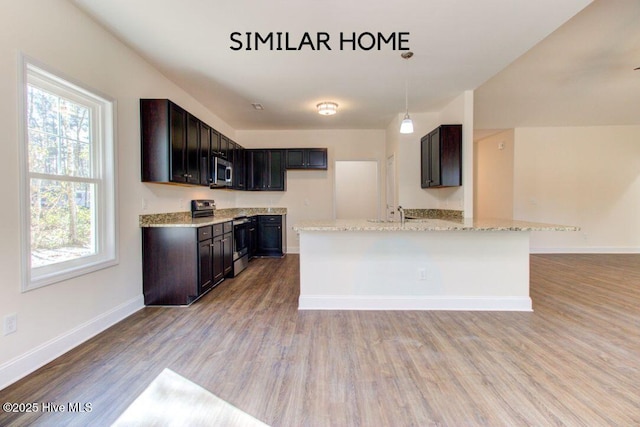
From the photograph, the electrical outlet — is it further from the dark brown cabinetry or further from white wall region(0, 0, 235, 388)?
the dark brown cabinetry

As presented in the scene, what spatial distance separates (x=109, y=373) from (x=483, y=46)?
13.4ft

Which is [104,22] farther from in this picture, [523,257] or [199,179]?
[523,257]

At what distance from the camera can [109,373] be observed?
1.96 meters

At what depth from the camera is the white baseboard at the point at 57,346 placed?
6.08 feet

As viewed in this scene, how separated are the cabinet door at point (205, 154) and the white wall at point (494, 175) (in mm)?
5915

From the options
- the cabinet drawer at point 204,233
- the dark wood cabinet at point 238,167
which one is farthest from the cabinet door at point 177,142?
the dark wood cabinet at point 238,167

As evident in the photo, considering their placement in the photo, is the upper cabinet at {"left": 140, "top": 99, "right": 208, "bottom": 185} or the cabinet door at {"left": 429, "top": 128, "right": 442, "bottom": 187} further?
the cabinet door at {"left": 429, "top": 128, "right": 442, "bottom": 187}

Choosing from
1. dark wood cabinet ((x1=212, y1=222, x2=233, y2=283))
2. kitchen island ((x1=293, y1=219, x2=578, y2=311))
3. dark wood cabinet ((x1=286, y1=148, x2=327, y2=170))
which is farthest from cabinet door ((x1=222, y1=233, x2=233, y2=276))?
dark wood cabinet ((x1=286, y1=148, x2=327, y2=170))

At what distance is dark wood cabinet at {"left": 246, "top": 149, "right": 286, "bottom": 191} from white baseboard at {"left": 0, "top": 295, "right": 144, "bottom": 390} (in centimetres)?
347

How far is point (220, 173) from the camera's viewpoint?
4.58m

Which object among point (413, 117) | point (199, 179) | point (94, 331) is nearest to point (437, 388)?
point (94, 331)

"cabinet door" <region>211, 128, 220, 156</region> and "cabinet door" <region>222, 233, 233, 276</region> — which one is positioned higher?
"cabinet door" <region>211, 128, 220, 156</region>

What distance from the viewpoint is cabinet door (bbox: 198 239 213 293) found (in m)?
3.27

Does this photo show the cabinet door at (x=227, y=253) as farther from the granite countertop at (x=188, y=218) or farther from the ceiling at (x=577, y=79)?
the ceiling at (x=577, y=79)
